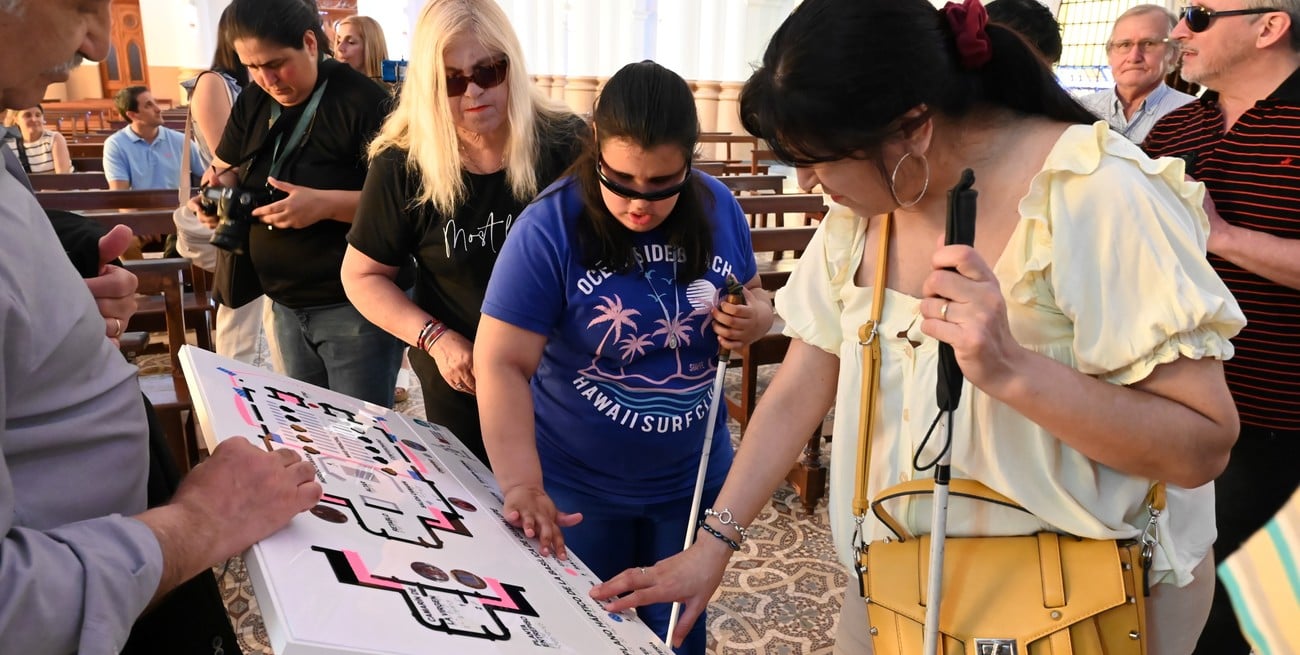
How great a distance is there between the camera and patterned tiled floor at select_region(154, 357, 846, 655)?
109 inches

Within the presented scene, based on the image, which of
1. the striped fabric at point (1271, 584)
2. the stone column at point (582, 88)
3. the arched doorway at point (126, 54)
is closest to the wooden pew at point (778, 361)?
the striped fabric at point (1271, 584)

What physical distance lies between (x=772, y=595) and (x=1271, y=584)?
2611 millimetres

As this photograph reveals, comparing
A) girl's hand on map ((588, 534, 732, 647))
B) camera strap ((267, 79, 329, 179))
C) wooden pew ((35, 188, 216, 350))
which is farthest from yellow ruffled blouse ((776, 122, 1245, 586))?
wooden pew ((35, 188, 216, 350))

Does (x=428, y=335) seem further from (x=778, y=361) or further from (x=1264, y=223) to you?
(x=778, y=361)

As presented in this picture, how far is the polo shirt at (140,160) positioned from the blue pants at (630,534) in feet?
16.1

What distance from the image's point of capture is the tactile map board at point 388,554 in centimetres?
83

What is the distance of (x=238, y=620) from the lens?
281 cm

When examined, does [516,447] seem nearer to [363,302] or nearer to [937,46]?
[363,302]

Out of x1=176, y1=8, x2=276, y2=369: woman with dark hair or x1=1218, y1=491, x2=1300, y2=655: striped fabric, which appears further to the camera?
x1=176, y1=8, x2=276, y2=369: woman with dark hair

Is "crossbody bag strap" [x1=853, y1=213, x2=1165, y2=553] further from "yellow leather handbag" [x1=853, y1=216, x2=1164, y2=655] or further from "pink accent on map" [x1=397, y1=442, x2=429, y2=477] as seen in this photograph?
"pink accent on map" [x1=397, y1=442, x2=429, y2=477]

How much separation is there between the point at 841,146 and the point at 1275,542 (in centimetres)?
65

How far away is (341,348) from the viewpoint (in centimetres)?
267

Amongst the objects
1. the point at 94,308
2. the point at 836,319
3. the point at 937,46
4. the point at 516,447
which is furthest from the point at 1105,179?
the point at 94,308

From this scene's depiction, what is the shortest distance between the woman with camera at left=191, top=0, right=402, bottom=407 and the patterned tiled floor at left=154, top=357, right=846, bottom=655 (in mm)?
793
